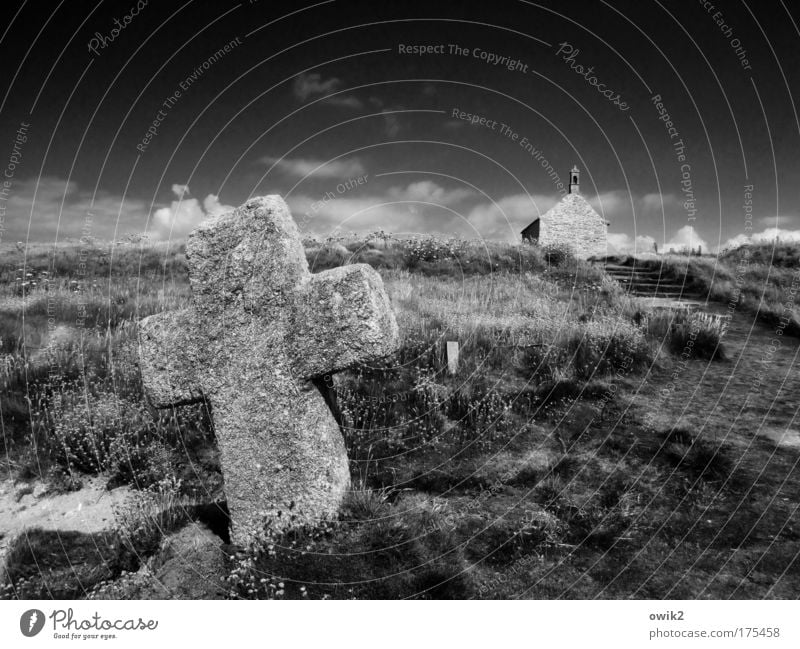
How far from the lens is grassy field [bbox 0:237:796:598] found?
3217mm

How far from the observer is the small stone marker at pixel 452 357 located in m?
6.84

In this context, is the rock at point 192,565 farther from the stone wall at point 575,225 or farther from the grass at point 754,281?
the stone wall at point 575,225

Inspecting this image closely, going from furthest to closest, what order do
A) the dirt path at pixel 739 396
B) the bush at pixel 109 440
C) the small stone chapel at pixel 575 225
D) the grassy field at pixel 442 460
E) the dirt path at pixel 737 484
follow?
the small stone chapel at pixel 575 225, the bush at pixel 109 440, the dirt path at pixel 739 396, the grassy field at pixel 442 460, the dirt path at pixel 737 484

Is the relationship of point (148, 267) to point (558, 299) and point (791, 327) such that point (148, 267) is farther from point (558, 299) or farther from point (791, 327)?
point (791, 327)

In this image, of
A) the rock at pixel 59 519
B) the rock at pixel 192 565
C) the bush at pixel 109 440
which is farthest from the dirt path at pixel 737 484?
the bush at pixel 109 440

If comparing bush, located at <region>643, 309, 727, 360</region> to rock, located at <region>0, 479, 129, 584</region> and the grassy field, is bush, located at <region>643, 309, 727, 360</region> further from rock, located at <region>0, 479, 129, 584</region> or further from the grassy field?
rock, located at <region>0, 479, 129, 584</region>

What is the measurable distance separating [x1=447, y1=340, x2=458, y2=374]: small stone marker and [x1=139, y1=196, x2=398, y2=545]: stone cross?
3081 millimetres

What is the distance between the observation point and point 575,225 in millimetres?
41531

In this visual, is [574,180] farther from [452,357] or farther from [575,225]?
[452,357]

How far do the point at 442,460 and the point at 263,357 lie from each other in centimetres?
201

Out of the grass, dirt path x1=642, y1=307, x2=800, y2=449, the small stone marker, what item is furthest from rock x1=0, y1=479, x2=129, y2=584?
the grass

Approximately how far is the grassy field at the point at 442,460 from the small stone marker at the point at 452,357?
0.30ft
